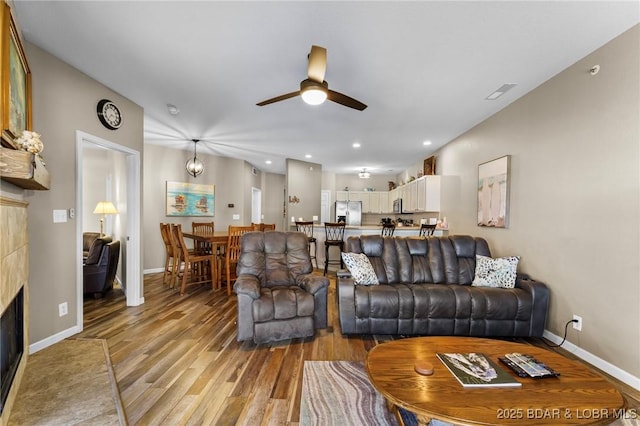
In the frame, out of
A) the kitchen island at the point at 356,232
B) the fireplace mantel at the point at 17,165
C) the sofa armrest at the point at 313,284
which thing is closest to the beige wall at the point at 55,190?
the fireplace mantel at the point at 17,165

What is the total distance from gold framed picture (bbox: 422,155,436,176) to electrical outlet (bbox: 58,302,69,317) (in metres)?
6.27

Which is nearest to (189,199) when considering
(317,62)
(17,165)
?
(17,165)

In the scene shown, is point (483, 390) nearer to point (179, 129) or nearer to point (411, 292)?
point (411, 292)

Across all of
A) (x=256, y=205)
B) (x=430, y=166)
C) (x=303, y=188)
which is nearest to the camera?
(x=430, y=166)

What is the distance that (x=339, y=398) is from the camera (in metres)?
1.85

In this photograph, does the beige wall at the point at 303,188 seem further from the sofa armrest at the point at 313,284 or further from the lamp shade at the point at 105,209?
the sofa armrest at the point at 313,284

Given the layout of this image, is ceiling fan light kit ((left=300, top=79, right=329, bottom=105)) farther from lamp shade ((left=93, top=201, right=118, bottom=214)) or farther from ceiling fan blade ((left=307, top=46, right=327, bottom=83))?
lamp shade ((left=93, top=201, right=118, bottom=214))

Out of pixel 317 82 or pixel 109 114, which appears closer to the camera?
pixel 317 82

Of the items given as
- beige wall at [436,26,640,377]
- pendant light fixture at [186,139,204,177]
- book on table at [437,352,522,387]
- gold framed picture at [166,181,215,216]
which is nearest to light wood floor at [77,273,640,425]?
beige wall at [436,26,640,377]

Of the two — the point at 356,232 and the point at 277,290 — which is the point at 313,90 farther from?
the point at 356,232

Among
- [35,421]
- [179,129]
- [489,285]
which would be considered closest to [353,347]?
[489,285]

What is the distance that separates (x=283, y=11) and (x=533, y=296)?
3447 mm

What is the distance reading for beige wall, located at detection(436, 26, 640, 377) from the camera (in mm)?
2133

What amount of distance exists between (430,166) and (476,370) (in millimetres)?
5159
